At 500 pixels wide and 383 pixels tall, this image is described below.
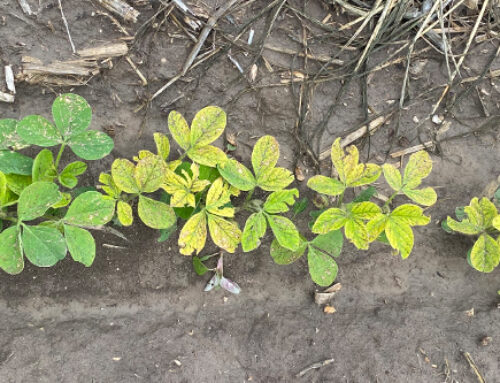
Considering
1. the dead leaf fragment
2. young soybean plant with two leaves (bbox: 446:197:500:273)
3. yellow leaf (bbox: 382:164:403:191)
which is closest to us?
yellow leaf (bbox: 382:164:403:191)

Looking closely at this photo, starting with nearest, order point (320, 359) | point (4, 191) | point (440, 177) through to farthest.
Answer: point (4, 191)
point (320, 359)
point (440, 177)

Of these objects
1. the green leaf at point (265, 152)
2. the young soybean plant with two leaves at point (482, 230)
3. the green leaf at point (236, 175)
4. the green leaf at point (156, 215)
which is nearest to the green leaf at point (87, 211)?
the green leaf at point (156, 215)

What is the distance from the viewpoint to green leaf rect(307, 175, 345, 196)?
5.36ft

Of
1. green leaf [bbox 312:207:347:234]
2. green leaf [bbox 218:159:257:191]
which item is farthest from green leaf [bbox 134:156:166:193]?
green leaf [bbox 312:207:347:234]

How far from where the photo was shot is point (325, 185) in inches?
64.9

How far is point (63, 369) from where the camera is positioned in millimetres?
1798

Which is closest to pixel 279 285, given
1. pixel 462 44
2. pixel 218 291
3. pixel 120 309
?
pixel 218 291

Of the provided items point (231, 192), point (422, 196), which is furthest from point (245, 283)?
point (422, 196)

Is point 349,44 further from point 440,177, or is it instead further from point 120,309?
point 120,309

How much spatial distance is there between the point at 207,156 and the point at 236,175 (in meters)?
0.13

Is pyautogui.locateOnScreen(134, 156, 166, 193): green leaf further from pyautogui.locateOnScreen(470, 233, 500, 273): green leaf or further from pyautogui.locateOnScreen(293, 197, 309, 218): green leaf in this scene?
pyautogui.locateOnScreen(470, 233, 500, 273): green leaf

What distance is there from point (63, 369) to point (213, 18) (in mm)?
1567

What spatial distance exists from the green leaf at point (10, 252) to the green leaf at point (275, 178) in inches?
34.3

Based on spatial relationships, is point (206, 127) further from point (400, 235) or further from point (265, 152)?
point (400, 235)
